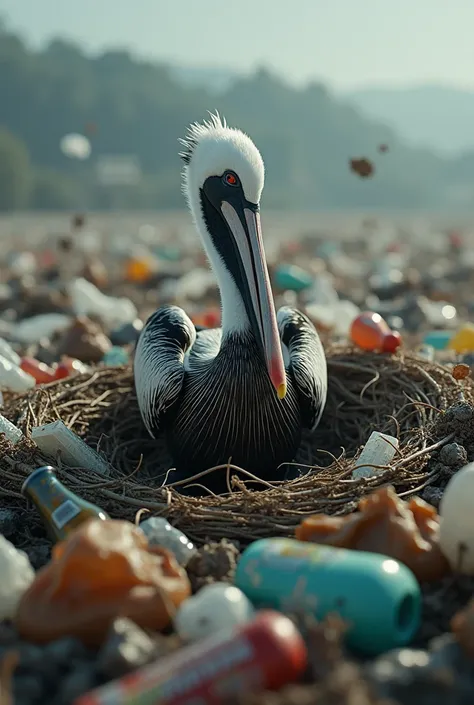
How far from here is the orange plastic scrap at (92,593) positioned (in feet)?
9.64

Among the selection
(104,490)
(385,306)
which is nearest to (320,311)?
(385,306)

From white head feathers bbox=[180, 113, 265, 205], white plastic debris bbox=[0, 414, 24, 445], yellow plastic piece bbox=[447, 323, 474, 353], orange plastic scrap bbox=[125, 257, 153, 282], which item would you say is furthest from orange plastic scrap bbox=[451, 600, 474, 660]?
orange plastic scrap bbox=[125, 257, 153, 282]

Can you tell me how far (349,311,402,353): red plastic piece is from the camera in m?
5.95

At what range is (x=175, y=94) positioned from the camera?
376 feet

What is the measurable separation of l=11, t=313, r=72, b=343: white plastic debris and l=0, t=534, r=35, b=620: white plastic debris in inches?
227

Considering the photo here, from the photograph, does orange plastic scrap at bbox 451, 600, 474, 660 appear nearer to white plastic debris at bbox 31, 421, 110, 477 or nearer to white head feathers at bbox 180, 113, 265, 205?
white plastic debris at bbox 31, 421, 110, 477

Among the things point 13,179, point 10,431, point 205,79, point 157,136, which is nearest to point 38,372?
point 10,431

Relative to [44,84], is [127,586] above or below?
below

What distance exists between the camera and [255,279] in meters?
4.64

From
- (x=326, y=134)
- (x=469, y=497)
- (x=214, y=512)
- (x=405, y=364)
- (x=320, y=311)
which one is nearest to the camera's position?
(x=469, y=497)

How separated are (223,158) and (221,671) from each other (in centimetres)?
278

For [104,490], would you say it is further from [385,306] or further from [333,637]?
[385,306]

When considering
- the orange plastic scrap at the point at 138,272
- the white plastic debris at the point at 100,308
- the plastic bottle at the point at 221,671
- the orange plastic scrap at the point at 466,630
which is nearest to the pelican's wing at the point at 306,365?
the orange plastic scrap at the point at 466,630

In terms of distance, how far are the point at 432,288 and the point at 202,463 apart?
8057mm
